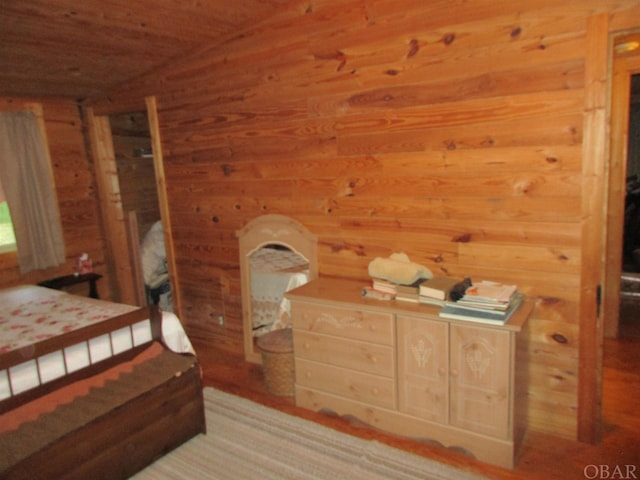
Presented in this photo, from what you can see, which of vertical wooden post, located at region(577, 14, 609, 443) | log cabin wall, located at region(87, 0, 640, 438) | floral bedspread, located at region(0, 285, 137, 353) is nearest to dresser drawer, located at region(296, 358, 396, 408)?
log cabin wall, located at region(87, 0, 640, 438)

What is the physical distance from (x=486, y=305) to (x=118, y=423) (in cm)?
180

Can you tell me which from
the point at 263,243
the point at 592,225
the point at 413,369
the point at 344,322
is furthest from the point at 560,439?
the point at 263,243

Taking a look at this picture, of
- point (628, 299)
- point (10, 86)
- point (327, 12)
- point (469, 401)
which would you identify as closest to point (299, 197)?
point (327, 12)

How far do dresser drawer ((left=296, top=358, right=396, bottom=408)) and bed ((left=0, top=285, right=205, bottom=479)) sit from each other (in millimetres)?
634

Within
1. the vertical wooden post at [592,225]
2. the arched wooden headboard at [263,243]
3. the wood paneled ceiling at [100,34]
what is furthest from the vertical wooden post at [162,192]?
the vertical wooden post at [592,225]

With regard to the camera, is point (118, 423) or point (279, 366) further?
point (279, 366)

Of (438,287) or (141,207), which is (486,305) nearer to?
→ (438,287)

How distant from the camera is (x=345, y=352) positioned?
2561 mm

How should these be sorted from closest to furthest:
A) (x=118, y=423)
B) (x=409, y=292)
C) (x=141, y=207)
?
(x=118, y=423) → (x=409, y=292) → (x=141, y=207)

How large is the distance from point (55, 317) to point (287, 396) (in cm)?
151

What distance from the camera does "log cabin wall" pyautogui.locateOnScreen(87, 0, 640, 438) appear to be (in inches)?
86.7

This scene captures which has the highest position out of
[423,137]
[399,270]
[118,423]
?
[423,137]

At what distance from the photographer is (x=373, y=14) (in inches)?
102

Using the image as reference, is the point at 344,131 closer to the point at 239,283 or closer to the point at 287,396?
the point at 239,283
